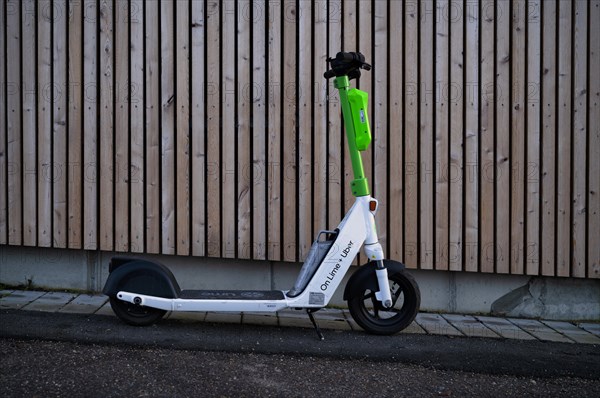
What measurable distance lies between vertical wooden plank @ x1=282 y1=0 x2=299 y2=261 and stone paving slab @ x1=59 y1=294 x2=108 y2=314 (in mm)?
1612

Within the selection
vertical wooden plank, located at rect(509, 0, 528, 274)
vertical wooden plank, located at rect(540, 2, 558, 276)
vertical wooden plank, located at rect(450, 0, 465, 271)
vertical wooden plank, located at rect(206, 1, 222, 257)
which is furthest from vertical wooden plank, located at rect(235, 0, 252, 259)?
vertical wooden plank, located at rect(540, 2, 558, 276)

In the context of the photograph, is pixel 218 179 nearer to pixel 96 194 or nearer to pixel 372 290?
pixel 96 194

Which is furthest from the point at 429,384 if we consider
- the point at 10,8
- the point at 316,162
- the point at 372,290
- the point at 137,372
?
the point at 10,8

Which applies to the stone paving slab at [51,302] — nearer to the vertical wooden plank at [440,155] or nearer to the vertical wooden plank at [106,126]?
the vertical wooden plank at [106,126]

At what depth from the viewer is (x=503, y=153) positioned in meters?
4.79

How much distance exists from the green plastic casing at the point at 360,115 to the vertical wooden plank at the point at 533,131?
1.71m

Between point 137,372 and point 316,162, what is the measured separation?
7.85 ft

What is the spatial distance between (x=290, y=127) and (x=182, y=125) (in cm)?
96

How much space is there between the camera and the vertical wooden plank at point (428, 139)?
4805 millimetres

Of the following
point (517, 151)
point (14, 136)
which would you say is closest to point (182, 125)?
point (14, 136)

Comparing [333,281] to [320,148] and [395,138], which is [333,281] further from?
[395,138]

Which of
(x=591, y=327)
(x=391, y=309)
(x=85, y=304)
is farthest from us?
(x=591, y=327)

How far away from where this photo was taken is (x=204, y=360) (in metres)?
3.38

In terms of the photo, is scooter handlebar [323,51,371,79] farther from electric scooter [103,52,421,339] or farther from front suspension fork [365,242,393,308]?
front suspension fork [365,242,393,308]
